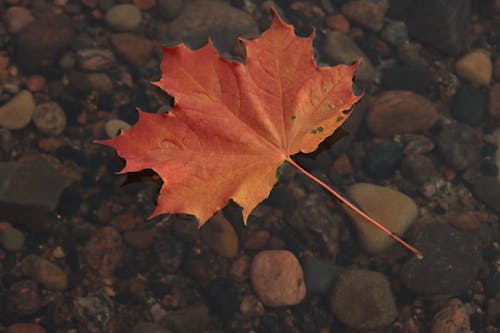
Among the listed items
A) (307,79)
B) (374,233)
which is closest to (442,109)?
(374,233)

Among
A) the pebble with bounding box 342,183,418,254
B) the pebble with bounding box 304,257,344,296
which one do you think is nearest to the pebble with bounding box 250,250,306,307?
the pebble with bounding box 304,257,344,296

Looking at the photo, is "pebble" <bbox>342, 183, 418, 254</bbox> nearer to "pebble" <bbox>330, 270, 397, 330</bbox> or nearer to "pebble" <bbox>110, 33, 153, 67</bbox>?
"pebble" <bbox>330, 270, 397, 330</bbox>

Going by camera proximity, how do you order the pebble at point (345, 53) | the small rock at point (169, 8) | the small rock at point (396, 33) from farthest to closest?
the small rock at point (396, 33)
the small rock at point (169, 8)
the pebble at point (345, 53)

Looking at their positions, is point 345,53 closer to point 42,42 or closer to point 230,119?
point 230,119

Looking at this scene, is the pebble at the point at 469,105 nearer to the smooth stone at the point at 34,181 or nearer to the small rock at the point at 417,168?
the small rock at the point at 417,168

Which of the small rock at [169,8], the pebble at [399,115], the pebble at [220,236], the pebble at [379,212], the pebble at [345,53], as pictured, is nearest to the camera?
the pebble at [220,236]

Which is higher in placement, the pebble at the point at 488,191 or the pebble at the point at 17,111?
the pebble at the point at 488,191

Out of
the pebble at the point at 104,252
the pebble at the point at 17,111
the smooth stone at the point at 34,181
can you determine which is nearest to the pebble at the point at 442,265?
the pebble at the point at 104,252
